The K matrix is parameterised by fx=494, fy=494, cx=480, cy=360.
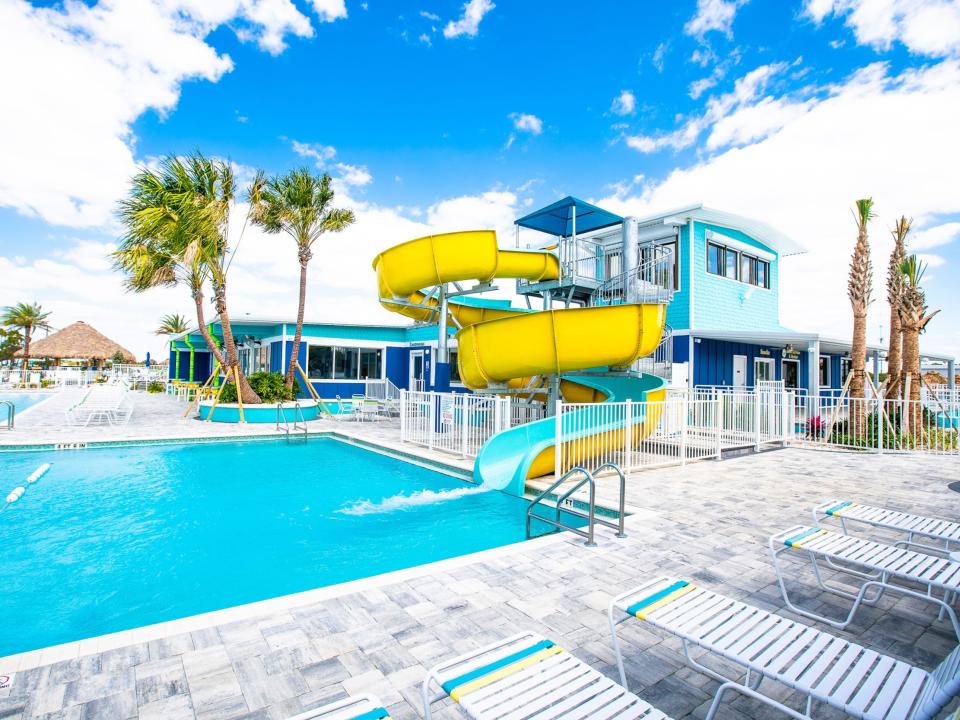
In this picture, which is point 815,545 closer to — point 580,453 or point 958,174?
point 580,453

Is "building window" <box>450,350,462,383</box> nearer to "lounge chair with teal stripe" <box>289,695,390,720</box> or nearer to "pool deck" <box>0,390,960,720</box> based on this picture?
"pool deck" <box>0,390,960,720</box>

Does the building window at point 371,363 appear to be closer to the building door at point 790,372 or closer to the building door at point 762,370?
the building door at point 762,370

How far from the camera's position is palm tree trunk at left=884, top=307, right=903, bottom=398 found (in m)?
14.2

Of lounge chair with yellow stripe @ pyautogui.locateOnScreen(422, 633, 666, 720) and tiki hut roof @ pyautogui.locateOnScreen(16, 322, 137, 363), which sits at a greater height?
tiki hut roof @ pyautogui.locateOnScreen(16, 322, 137, 363)

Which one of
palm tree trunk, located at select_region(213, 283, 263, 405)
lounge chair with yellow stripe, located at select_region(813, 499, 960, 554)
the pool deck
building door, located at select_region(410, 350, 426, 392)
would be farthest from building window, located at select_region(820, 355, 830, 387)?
palm tree trunk, located at select_region(213, 283, 263, 405)

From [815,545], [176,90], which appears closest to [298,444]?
[815,545]

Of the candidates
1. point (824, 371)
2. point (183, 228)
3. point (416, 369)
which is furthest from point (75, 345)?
point (824, 371)

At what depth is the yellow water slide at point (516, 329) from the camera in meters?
8.54

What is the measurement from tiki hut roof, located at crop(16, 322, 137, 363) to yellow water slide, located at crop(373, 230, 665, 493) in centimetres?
5236

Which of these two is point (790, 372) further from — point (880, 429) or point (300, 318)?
point (300, 318)

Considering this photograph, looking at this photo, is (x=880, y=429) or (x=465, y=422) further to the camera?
(x=880, y=429)

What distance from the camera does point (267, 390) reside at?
17.9 m

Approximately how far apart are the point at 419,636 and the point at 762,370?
19568 millimetres

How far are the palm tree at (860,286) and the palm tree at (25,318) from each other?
62085 mm
